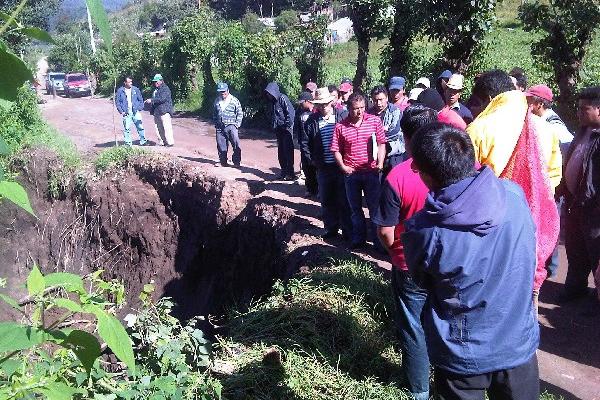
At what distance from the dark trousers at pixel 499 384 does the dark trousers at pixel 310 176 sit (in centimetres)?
603

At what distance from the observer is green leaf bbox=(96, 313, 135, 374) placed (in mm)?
1312

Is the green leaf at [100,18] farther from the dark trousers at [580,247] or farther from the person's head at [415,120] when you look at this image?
the dark trousers at [580,247]

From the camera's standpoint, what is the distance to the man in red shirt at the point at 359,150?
6.00m

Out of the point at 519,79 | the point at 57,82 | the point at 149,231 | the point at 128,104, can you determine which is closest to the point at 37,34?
the point at 519,79

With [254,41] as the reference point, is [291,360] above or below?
below

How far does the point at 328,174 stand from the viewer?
22.6ft

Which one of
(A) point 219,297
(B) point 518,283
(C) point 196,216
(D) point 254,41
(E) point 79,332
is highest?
(D) point 254,41

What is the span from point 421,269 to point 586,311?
126 inches

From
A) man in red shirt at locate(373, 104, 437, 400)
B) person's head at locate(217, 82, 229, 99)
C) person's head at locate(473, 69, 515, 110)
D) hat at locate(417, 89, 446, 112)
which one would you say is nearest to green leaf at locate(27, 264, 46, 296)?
man in red shirt at locate(373, 104, 437, 400)

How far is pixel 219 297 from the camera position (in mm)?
9469

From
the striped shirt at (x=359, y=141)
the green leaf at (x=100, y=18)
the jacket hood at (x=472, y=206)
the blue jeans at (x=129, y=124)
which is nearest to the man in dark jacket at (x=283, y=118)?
the striped shirt at (x=359, y=141)

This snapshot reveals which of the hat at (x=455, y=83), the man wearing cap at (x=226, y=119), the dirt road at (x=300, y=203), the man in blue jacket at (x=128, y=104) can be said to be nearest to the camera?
the dirt road at (x=300, y=203)

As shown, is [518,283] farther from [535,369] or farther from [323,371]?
[323,371]

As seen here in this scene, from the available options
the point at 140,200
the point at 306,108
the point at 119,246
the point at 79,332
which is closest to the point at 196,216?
the point at 140,200
